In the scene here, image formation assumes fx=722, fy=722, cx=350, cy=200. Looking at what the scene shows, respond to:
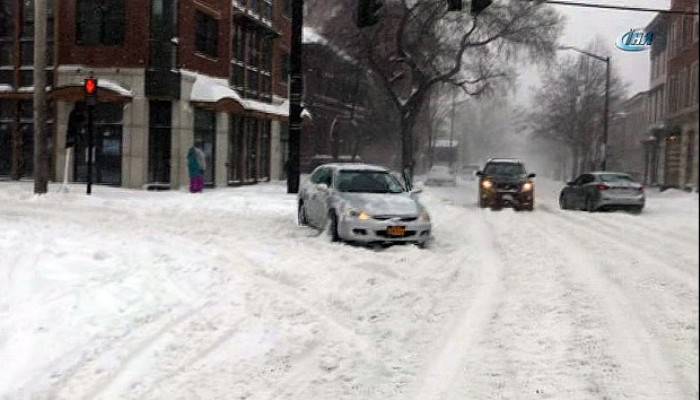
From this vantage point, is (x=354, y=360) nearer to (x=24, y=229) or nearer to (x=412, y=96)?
(x=24, y=229)

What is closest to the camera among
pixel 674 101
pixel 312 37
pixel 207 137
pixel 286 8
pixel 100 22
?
pixel 674 101

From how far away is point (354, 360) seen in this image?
20.2ft

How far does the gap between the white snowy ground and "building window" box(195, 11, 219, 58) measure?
14.7 metres

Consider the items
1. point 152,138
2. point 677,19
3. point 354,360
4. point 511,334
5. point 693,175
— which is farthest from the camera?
point 152,138

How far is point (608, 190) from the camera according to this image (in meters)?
3.98

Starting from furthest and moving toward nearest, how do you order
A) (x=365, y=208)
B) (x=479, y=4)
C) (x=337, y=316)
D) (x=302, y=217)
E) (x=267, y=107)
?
(x=267, y=107) → (x=302, y=217) → (x=365, y=208) → (x=479, y=4) → (x=337, y=316)

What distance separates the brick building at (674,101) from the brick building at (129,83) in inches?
898

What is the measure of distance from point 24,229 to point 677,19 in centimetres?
1151

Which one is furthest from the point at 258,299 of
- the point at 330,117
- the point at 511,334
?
the point at 330,117

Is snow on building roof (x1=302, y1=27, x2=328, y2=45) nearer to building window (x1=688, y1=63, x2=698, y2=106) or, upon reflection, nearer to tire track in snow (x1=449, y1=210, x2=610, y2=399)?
tire track in snow (x1=449, y1=210, x2=610, y2=399)

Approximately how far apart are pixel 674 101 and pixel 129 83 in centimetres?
2387

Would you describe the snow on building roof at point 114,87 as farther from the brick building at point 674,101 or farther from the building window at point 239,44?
the brick building at point 674,101

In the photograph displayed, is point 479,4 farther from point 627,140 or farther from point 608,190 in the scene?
point 627,140

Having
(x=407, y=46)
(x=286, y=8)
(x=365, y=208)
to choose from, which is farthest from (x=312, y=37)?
(x=365, y=208)
